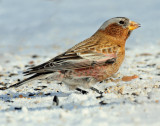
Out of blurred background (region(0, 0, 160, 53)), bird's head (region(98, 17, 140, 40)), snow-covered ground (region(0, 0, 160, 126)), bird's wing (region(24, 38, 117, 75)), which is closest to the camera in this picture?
snow-covered ground (region(0, 0, 160, 126))

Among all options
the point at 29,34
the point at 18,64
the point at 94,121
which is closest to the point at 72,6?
the point at 29,34

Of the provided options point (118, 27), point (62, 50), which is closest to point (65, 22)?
point (62, 50)

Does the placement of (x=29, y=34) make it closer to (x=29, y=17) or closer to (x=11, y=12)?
(x=29, y=17)

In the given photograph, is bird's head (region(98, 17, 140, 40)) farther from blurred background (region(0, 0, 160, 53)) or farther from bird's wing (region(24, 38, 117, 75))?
blurred background (region(0, 0, 160, 53))

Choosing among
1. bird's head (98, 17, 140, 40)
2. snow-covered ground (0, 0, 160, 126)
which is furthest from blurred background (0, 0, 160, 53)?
bird's head (98, 17, 140, 40)

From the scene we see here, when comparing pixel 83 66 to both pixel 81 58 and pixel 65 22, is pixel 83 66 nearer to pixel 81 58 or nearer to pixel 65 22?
pixel 81 58
